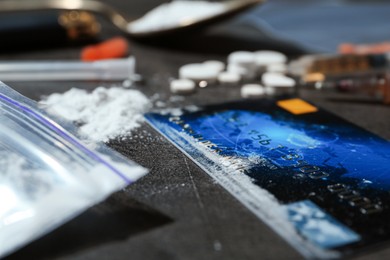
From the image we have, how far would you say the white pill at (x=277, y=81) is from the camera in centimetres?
63

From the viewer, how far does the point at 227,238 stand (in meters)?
0.34

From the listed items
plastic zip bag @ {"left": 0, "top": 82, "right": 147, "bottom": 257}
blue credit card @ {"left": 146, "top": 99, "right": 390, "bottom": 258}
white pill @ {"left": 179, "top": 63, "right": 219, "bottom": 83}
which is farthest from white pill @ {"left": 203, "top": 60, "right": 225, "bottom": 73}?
plastic zip bag @ {"left": 0, "top": 82, "right": 147, "bottom": 257}

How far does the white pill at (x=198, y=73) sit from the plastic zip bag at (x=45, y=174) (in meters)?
0.27

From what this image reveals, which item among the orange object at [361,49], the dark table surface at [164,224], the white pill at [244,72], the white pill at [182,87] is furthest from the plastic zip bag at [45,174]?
the orange object at [361,49]

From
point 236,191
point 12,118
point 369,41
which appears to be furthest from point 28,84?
point 369,41

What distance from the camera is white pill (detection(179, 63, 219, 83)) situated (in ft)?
2.19

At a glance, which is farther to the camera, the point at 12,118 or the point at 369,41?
the point at 369,41

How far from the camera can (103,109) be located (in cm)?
55

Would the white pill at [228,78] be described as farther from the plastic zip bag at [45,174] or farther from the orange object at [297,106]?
the plastic zip bag at [45,174]

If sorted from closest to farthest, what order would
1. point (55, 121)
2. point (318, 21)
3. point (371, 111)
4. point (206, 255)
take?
1. point (206, 255)
2. point (55, 121)
3. point (371, 111)
4. point (318, 21)

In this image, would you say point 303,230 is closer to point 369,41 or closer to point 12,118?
point 12,118

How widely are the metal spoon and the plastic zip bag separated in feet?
1.30

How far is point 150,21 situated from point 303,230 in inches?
22.3

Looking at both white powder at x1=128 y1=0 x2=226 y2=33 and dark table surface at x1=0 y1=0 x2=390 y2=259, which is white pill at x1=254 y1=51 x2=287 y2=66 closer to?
white powder at x1=128 y1=0 x2=226 y2=33
